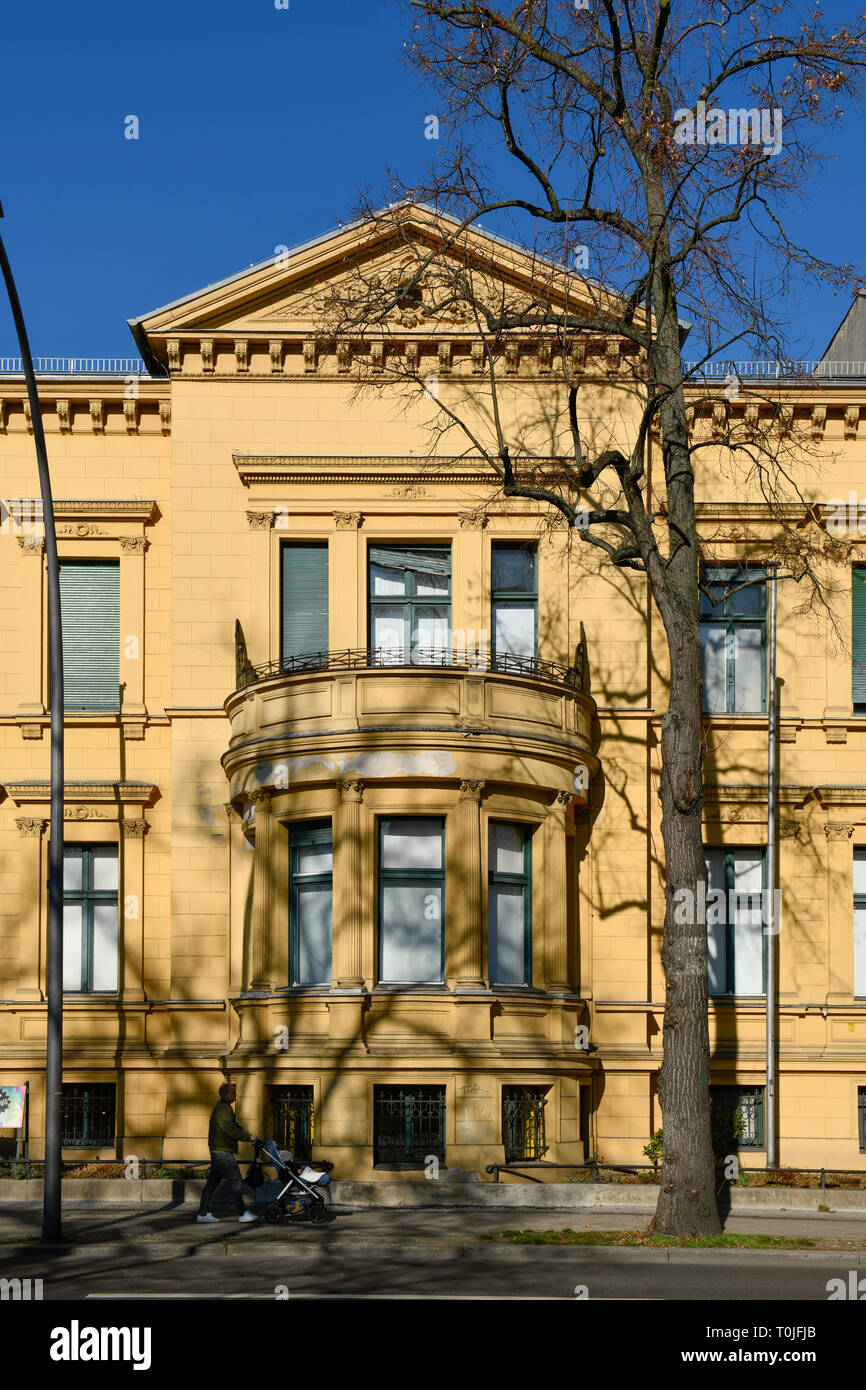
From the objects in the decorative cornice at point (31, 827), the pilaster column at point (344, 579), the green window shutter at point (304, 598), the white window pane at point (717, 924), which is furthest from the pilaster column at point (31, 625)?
the white window pane at point (717, 924)

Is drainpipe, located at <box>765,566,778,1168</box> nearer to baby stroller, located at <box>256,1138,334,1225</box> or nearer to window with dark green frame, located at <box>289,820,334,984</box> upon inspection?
window with dark green frame, located at <box>289,820,334,984</box>

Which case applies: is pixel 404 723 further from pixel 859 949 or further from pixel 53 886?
pixel 859 949

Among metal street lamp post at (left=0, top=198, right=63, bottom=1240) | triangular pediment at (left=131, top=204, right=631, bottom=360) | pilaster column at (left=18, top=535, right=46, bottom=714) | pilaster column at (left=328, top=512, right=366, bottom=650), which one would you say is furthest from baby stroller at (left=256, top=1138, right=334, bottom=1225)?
triangular pediment at (left=131, top=204, right=631, bottom=360)

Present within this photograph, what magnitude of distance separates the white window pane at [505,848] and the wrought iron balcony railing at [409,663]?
225 centimetres

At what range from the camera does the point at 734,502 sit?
27.4 m

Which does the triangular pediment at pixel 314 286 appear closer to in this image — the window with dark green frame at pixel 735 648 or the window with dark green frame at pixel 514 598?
the window with dark green frame at pixel 514 598

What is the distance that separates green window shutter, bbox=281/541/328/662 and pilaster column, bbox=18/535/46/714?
157 inches

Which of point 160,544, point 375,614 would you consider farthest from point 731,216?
point 160,544

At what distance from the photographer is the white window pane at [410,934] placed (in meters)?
23.8

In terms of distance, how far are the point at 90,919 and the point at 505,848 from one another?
271 inches

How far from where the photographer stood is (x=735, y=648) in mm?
27641

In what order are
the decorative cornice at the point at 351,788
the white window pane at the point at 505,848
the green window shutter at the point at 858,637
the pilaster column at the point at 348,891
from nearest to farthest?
the pilaster column at the point at 348,891 → the decorative cornice at the point at 351,788 → the white window pane at the point at 505,848 → the green window shutter at the point at 858,637

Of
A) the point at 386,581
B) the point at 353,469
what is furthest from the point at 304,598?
the point at 353,469

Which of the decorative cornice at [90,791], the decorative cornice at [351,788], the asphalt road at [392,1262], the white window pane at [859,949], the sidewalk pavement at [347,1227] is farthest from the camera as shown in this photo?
the white window pane at [859,949]
